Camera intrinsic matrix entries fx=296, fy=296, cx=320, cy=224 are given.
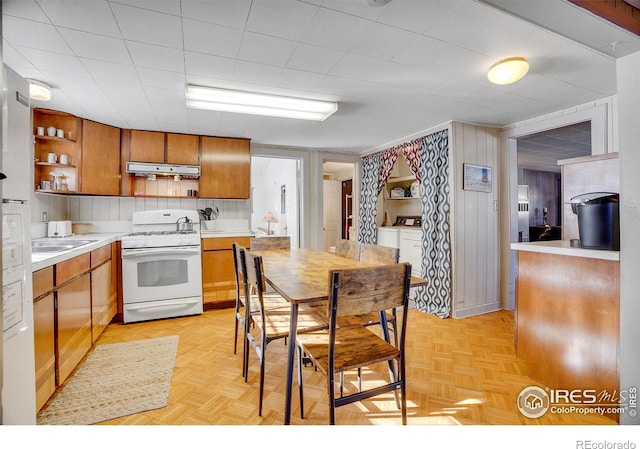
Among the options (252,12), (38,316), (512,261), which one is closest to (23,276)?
(38,316)

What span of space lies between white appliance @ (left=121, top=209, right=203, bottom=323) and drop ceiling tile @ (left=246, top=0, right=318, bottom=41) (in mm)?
2456

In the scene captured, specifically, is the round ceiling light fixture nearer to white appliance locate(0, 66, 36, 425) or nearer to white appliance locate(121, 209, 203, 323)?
white appliance locate(0, 66, 36, 425)

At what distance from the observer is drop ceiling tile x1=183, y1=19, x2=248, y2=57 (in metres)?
1.67

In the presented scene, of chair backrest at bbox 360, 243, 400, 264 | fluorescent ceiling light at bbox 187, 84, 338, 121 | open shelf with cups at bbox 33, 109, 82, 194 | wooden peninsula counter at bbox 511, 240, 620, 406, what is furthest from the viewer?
open shelf with cups at bbox 33, 109, 82, 194

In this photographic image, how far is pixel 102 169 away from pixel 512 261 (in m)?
4.94

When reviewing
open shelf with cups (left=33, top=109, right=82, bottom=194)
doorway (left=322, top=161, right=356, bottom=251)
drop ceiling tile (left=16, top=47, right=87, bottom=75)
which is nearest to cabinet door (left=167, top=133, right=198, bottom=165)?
open shelf with cups (left=33, top=109, right=82, bottom=194)

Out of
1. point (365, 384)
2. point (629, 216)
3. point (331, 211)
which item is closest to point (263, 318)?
point (365, 384)

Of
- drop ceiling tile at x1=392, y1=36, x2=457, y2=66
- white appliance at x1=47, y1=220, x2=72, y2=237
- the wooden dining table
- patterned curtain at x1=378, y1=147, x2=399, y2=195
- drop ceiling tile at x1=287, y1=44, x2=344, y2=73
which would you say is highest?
drop ceiling tile at x1=287, y1=44, x2=344, y2=73

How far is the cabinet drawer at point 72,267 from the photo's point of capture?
1884 millimetres

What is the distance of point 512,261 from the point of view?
141 inches

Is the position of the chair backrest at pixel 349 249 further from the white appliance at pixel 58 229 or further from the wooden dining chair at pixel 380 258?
the white appliance at pixel 58 229

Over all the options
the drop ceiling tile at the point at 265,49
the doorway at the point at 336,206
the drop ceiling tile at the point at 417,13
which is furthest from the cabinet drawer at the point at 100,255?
the doorway at the point at 336,206

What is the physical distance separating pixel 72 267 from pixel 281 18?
7.02 feet

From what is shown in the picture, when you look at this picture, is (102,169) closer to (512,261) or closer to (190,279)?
(190,279)
